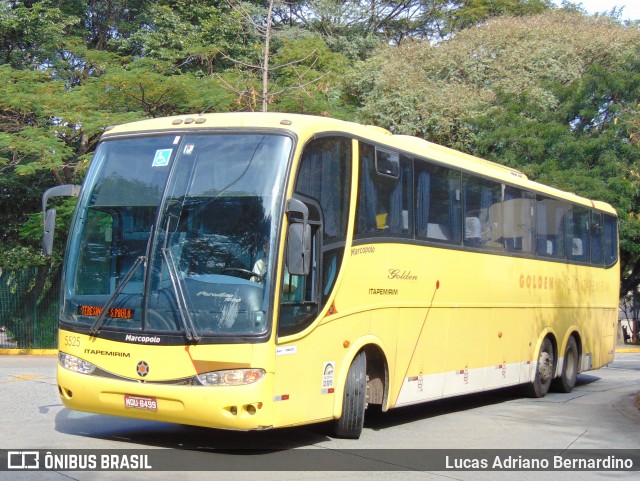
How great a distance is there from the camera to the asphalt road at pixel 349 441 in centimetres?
816

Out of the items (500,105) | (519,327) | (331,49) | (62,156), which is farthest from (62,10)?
(519,327)

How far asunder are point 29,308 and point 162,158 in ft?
59.0

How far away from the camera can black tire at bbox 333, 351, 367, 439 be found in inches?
377

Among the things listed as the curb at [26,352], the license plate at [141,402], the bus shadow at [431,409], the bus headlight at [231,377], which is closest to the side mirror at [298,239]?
the bus headlight at [231,377]

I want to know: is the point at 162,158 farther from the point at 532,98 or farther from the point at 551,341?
the point at 532,98

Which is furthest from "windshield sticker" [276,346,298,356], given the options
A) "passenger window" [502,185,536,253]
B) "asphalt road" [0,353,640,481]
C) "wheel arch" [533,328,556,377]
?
"wheel arch" [533,328,556,377]

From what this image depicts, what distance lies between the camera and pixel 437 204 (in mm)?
11641

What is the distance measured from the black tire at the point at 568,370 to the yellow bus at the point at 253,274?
5.38 meters

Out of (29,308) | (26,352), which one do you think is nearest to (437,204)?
(26,352)

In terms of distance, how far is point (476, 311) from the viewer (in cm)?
1273

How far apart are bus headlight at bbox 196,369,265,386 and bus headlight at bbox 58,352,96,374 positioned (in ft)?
4.20

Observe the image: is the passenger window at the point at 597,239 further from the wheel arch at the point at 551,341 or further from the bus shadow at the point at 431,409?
the bus shadow at the point at 431,409

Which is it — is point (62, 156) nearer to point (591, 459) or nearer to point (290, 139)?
point (290, 139)

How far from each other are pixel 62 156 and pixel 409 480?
1689cm
